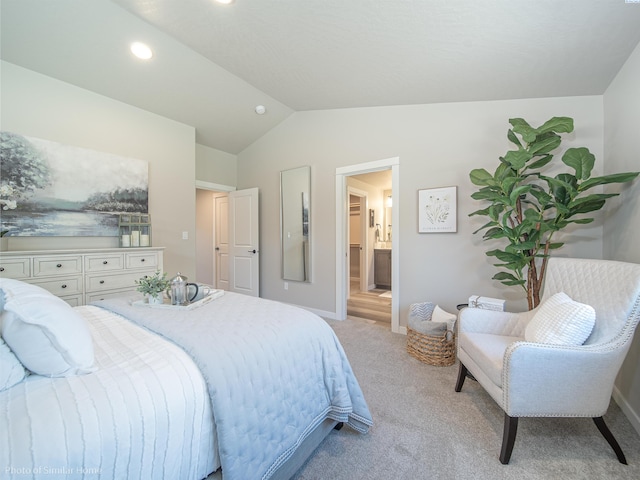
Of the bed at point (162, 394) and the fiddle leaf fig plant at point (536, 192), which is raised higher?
the fiddle leaf fig plant at point (536, 192)

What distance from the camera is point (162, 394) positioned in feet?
2.80

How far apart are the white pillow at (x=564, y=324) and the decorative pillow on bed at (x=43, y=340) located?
6.82 ft

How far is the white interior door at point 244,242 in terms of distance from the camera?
178 inches

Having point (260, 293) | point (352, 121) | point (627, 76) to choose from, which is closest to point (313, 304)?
point (260, 293)

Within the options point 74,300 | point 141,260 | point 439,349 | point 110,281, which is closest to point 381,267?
point 439,349

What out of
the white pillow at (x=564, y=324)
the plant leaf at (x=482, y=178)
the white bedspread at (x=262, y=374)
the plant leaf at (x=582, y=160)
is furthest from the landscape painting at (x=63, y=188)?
the plant leaf at (x=582, y=160)

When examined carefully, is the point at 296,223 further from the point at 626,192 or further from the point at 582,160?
the point at 626,192

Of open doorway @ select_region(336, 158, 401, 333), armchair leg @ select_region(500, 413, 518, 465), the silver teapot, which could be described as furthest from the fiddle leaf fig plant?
the silver teapot

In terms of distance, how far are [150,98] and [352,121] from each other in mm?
2451

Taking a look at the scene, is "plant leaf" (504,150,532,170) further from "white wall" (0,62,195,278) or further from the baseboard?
"white wall" (0,62,195,278)

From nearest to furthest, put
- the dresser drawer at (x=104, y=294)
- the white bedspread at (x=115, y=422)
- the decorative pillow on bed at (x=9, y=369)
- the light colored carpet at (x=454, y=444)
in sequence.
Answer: the white bedspread at (x=115, y=422)
the decorative pillow on bed at (x=9, y=369)
the light colored carpet at (x=454, y=444)
the dresser drawer at (x=104, y=294)

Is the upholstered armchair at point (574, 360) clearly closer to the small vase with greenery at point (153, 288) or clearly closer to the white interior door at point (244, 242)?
the small vase with greenery at point (153, 288)

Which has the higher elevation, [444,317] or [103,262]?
[103,262]

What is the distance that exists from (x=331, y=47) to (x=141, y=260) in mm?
2881
